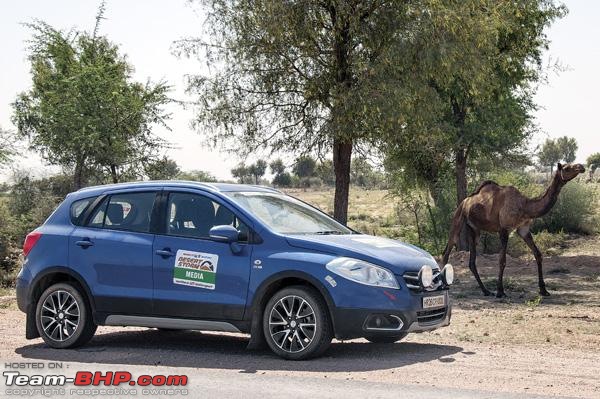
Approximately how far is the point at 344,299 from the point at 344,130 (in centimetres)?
1309

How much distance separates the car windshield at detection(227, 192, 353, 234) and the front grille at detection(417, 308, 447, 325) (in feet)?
5.02

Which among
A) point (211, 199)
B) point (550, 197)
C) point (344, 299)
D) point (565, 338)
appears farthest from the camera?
point (550, 197)

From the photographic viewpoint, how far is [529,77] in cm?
2916

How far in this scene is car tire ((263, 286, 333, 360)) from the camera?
966 cm

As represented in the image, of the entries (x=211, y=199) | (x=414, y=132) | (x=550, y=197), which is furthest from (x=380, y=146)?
(x=211, y=199)

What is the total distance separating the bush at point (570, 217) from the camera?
1423 inches

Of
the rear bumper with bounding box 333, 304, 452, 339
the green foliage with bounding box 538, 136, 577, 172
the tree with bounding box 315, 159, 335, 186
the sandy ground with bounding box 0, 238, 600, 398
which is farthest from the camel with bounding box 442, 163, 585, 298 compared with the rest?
the green foliage with bounding box 538, 136, 577, 172

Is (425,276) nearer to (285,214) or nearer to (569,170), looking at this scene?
(285,214)

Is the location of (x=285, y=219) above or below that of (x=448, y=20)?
below

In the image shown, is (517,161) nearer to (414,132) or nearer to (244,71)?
(414,132)

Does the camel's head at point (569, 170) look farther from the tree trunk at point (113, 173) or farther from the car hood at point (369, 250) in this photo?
the tree trunk at point (113, 173)

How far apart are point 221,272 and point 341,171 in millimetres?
14571

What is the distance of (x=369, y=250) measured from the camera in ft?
32.6

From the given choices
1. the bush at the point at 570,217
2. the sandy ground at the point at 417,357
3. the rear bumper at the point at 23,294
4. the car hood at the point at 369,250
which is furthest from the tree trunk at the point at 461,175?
the rear bumper at the point at 23,294
